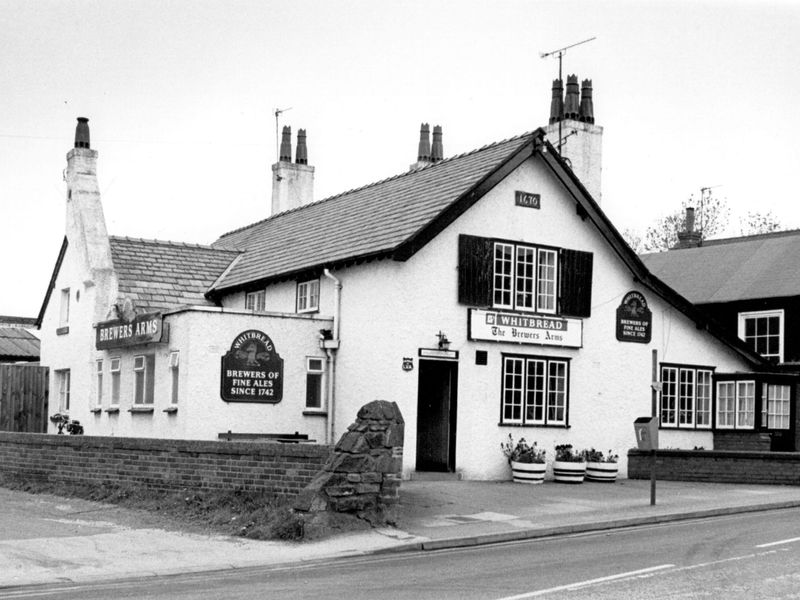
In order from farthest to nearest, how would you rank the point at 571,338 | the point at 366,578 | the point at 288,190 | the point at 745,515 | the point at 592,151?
the point at 288,190 < the point at 592,151 < the point at 571,338 < the point at 745,515 < the point at 366,578

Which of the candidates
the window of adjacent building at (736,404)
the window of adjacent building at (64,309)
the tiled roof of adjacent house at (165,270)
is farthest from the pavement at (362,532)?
the window of adjacent building at (64,309)

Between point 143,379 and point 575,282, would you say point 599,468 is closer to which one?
point 575,282

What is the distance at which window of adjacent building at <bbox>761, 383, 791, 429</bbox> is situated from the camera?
31680mm

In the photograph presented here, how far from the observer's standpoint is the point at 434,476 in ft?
81.9

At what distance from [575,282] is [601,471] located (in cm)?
438

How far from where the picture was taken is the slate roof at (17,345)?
134 feet

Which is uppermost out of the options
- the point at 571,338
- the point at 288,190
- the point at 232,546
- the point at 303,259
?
the point at 288,190

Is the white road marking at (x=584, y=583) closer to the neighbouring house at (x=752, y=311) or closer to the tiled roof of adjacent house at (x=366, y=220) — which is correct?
the tiled roof of adjacent house at (x=366, y=220)

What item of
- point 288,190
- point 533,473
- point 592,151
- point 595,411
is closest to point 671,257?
point 592,151

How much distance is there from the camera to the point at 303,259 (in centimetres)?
2844

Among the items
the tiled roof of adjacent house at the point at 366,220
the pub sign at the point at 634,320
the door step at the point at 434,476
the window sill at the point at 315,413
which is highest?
the tiled roof of adjacent house at the point at 366,220

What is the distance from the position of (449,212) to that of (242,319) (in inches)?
197

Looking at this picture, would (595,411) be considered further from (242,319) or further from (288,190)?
(288,190)

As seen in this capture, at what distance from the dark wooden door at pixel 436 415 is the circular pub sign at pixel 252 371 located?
318cm
